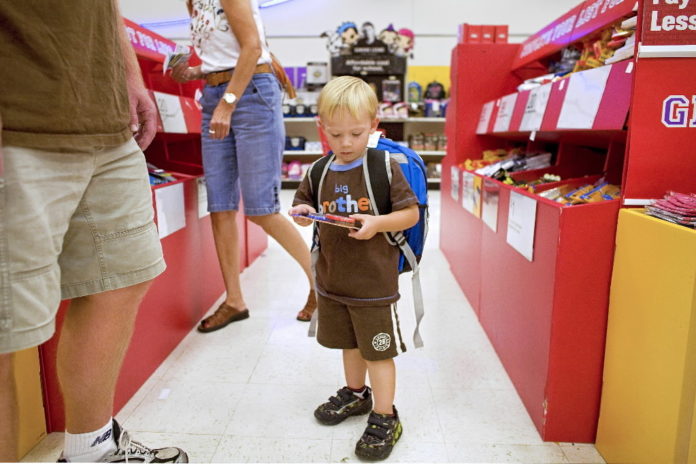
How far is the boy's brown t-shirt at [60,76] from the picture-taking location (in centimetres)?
77

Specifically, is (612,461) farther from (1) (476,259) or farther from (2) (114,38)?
(2) (114,38)

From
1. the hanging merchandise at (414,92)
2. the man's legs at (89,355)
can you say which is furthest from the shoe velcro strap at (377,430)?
the hanging merchandise at (414,92)

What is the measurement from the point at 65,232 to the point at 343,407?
0.89 meters

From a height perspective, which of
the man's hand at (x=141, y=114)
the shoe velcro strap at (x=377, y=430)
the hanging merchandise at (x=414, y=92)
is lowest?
the shoe velcro strap at (x=377, y=430)

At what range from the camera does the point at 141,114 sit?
1.10 meters

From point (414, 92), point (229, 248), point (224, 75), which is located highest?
point (414, 92)

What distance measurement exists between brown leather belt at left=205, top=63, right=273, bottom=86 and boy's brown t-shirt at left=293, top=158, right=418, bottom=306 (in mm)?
861

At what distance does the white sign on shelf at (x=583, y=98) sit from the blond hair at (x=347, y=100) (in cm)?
65

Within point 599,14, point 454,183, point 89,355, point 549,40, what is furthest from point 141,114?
point 454,183

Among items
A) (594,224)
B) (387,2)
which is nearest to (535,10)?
(387,2)

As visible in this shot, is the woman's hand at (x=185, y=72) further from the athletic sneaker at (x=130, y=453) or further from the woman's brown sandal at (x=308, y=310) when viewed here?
the athletic sneaker at (x=130, y=453)

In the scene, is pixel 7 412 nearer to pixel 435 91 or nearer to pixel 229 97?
pixel 229 97

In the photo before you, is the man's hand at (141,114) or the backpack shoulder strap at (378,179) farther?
the backpack shoulder strap at (378,179)

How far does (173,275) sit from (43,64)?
1.22 m
